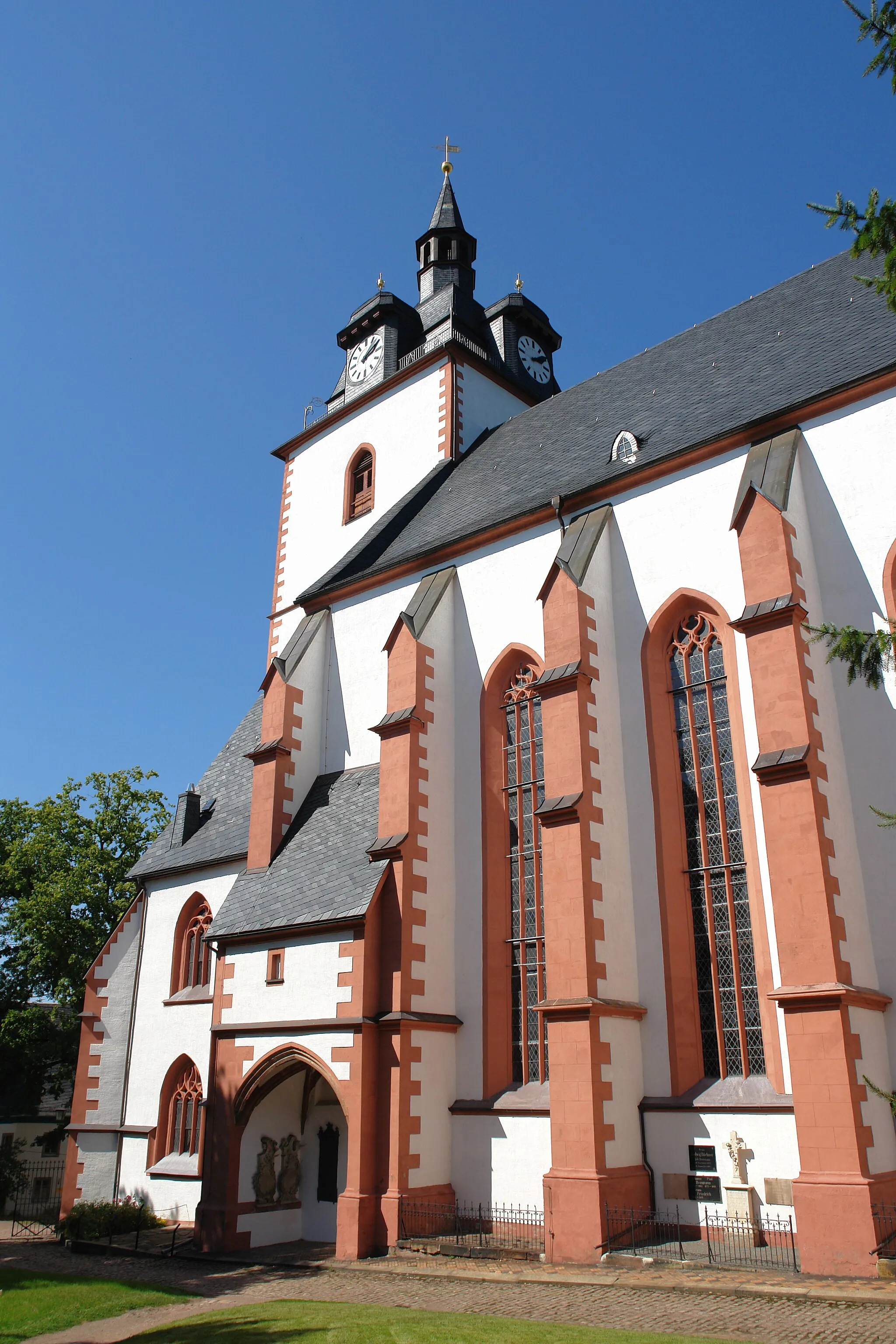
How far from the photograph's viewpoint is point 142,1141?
19609 millimetres

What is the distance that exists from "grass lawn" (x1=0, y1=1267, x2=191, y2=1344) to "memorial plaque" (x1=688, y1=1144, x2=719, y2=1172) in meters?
6.06

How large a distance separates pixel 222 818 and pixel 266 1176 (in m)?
7.89

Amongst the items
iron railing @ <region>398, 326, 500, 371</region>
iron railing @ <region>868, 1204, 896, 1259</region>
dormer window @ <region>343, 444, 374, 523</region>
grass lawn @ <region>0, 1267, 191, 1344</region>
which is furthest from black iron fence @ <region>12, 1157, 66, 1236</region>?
iron railing @ <region>398, 326, 500, 371</region>

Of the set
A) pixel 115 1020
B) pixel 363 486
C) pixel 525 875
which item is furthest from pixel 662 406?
pixel 115 1020

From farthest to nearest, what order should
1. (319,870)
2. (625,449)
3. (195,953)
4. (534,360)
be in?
(534,360), (195,953), (625,449), (319,870)

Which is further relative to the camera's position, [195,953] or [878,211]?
[195,953]

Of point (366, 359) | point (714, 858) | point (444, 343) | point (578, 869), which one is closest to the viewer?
point (578, 869)

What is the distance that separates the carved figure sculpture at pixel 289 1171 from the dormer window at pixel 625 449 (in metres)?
11.7

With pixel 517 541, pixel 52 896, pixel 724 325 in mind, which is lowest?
pixel 52 896

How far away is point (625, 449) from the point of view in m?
17.2

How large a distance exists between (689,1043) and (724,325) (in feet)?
43.3

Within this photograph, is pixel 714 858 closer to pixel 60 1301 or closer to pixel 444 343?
pixel 60 1301

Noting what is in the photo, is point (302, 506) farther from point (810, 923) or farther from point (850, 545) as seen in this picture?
point (810, 923)

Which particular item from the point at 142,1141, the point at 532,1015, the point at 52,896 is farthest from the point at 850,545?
the point at 52,896
